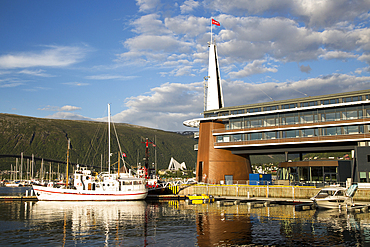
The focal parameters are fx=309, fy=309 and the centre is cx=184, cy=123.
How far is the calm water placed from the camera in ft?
95.8

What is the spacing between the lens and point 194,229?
3519 cm

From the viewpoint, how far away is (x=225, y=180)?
77.9 meters

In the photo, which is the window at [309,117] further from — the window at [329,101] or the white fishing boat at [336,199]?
the white fishing boat at [336,199]

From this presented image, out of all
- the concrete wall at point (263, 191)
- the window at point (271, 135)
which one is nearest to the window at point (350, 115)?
the window at point (271, 135)

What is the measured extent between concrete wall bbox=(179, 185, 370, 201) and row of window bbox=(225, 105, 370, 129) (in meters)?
15.3

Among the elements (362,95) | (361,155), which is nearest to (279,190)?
(361,155)

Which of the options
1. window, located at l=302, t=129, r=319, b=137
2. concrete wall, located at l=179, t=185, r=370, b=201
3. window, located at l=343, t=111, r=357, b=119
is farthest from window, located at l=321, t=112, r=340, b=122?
concrete wall, located at l=179, t=185, r=370, b=201

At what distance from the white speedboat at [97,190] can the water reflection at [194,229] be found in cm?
2182

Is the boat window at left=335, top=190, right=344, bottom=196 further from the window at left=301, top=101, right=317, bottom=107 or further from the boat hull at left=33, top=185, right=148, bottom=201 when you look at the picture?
the boat hull at left=33, top=185, right=148, bottom=201

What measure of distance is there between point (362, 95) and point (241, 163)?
32386 mm

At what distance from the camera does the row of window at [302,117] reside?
6231 centimetres

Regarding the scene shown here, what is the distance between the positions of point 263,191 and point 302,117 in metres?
18.5

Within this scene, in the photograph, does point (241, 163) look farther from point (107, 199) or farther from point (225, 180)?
point (107, 199)

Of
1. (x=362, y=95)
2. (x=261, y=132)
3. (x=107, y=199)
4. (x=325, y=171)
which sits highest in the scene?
(x=362, y=95)
